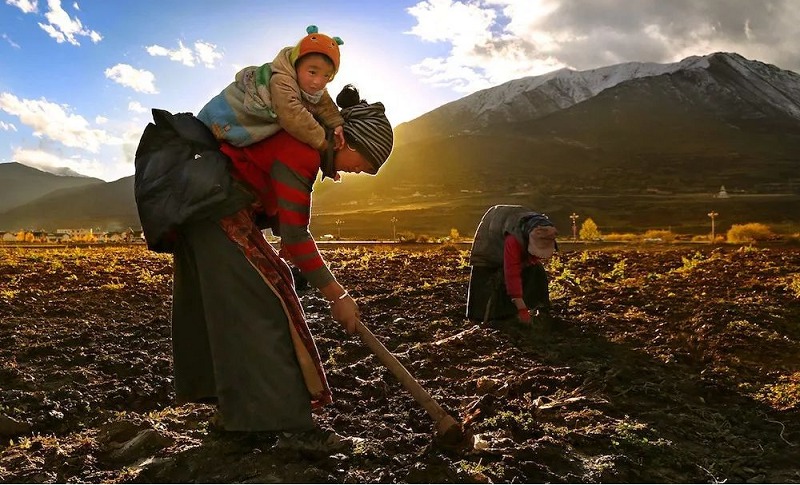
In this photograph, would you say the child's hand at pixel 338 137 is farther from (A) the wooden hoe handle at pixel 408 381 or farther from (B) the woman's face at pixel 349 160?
(A) the wooden hoe handle at pixel 408 381

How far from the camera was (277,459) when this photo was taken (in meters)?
2.71

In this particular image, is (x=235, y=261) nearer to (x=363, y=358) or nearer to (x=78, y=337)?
(x=363, y=358)

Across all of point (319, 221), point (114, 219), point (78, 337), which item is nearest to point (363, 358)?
point (78, 337)

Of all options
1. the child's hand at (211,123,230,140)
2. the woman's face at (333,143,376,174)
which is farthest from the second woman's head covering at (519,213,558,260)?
the child's hand at (211,123,230,140)

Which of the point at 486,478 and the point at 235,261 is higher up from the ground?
the point at 235,261

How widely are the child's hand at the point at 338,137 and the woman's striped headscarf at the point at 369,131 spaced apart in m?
0.04

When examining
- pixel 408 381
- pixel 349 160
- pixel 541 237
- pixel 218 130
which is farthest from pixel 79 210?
pixel 408 381

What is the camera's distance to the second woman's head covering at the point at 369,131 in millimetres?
2799

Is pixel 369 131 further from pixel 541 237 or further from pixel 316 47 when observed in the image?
pixel 541 237

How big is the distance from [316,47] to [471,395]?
2.34 m

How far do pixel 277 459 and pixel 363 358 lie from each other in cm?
197

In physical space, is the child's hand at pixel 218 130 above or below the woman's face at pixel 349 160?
above

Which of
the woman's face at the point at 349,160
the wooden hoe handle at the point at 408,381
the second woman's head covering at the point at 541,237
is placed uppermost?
the woman's face at the point at 349,160

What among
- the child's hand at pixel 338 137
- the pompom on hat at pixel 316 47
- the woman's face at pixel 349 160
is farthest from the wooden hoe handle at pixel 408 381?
the pompom on hat at pixel 316 47
